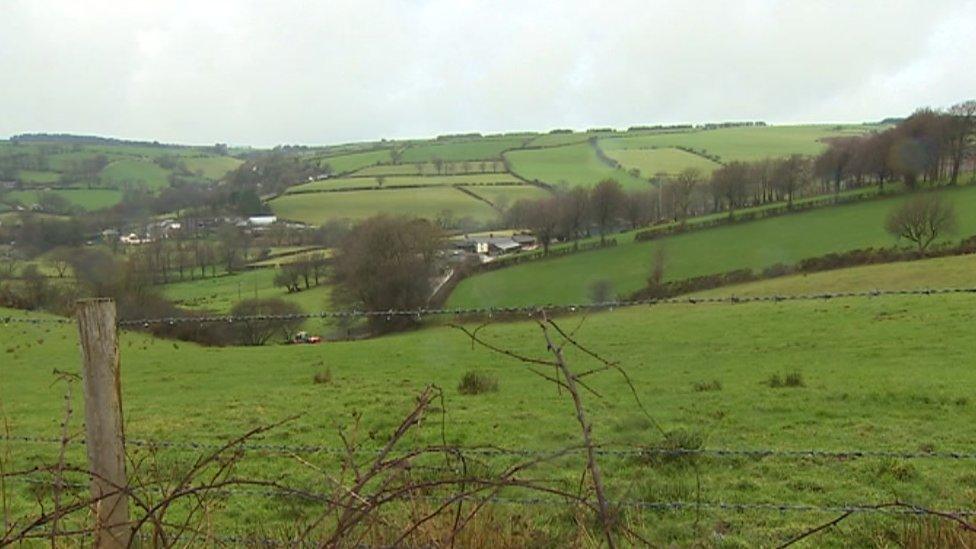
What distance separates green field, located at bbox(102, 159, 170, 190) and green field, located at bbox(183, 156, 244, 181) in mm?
4785

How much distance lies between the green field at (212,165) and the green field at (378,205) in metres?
21.3

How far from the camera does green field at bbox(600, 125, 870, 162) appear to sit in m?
85.6

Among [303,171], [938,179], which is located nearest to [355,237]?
[938,179]

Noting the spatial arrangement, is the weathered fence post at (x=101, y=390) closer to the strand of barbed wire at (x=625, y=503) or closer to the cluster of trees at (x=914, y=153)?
the strand of barbed wire at (x=625, y=503)

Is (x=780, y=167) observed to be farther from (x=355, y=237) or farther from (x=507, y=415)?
(x=507, y=415)

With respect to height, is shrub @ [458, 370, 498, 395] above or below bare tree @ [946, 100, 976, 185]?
below

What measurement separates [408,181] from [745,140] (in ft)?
144

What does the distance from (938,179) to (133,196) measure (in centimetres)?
7267

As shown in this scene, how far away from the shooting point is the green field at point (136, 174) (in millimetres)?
88625

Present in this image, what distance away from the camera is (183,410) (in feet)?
49.8

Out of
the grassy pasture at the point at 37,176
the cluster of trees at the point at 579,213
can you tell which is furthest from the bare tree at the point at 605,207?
the grassy pasture at the point at 37,176

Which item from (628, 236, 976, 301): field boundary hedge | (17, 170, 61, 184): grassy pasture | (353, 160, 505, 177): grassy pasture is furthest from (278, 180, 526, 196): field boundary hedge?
(628, 236, 976, 301): field boundary hedge

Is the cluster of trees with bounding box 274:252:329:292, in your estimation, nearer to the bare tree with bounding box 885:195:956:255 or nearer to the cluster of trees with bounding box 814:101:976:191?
the bare tree with bounding box 885:195:956:255

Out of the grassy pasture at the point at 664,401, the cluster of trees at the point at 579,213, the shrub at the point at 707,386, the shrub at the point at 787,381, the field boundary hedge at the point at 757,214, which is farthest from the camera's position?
the cluster of trees at the point at 579,213
